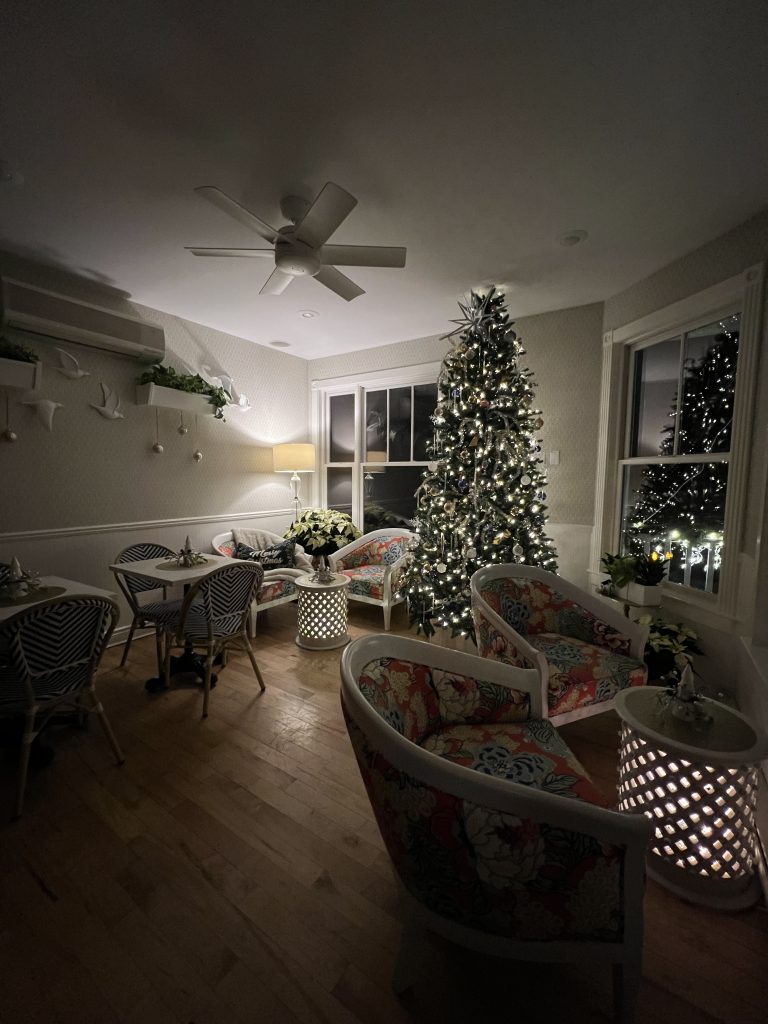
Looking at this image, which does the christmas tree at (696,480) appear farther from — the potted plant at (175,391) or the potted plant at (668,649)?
the potted plant at (175,391)

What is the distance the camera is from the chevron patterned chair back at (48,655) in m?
1.65

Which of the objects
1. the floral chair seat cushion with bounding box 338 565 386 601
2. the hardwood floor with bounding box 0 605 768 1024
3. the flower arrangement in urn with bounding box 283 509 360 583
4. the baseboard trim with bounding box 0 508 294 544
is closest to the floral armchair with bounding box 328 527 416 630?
the floral chair seat cushion with bounding box 338 565 386 601

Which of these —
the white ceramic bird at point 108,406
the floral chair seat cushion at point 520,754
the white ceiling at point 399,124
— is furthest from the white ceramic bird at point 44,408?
the floral chair seat cushion at point 520,754

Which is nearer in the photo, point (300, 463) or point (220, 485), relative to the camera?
point (220, 485)

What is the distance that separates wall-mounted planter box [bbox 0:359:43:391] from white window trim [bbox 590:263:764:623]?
4024mm

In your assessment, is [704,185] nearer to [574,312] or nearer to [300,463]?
[574,312]

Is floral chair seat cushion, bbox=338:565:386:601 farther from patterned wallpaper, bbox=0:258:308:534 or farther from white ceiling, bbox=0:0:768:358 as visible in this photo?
white ceiling, bbox=0:0:768:358

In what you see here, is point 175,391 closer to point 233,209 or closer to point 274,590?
point 274,590

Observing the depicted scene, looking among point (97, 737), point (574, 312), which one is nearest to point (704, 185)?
point (574, 312)

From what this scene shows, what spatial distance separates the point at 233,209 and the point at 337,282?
30.0 inches

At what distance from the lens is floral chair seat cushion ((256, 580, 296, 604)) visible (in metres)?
3.54

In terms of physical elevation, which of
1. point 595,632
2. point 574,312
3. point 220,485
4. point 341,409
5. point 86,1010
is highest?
point 574,312

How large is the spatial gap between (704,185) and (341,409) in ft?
12.5

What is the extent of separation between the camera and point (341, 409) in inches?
206
